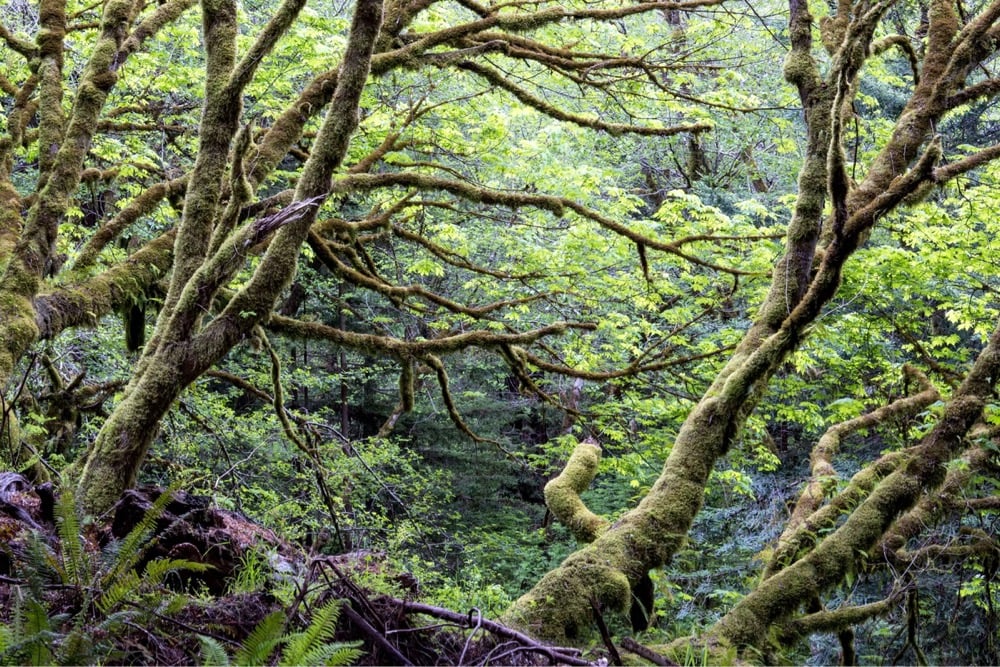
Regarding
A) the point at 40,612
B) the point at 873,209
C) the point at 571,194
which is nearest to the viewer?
the point at 40,612

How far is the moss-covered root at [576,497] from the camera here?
4.20 metres

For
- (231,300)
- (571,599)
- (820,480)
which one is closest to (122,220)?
(231,300)

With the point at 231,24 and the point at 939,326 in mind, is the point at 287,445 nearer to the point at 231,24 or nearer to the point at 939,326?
the point at 231,24

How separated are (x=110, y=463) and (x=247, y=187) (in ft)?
4.98

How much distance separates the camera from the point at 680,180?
1614cm

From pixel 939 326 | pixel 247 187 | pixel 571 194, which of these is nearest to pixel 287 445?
pixel 571 194

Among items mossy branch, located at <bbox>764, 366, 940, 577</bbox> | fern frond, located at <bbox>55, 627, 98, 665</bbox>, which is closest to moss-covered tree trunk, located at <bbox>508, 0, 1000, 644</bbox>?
mossy branch, located at <bbox>764, 366, 940, 577</bbox>

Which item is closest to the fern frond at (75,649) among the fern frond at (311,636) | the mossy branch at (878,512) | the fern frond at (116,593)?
the fern frond at (116,593)

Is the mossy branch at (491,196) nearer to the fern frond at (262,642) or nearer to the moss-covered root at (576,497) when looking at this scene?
the moss-covered root at (576,497)

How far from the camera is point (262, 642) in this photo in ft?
5.77

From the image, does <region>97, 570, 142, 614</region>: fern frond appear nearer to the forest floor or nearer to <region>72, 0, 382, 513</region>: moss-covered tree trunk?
the forest floor

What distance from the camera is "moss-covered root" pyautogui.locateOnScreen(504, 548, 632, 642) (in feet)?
11.2

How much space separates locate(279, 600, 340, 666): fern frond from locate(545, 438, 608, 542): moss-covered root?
248 cm

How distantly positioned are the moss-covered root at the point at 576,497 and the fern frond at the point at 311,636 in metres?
2.48
